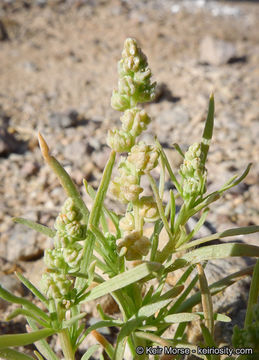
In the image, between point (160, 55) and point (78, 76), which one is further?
point (160, 55)

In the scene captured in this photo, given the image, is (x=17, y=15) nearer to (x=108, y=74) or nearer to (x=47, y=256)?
(x=108, y=74)

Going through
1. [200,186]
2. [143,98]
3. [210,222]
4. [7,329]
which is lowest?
[7,329]

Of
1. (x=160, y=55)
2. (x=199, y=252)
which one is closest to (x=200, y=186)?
(x=199, y=252)

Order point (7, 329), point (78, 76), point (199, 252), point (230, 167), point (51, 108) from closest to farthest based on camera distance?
point (199, 252)
point (7, 329)
point (230, 167)
point (51, 108)
point (78, 76)

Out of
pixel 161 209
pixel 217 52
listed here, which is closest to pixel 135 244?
pixel 161 209

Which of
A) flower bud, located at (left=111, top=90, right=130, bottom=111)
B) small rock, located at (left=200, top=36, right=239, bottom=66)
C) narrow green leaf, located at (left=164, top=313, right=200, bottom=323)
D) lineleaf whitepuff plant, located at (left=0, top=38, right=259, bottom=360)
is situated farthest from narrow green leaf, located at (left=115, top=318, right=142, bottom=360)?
small rock, located at (left=200, top=36, right=239, bottom=66)

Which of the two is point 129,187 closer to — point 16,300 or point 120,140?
point 120,140

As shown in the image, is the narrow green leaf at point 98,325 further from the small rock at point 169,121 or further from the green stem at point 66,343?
the small rock at point 169,121

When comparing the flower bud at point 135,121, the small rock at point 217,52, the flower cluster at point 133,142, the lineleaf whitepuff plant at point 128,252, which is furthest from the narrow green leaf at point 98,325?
the small rock at point 217,52
